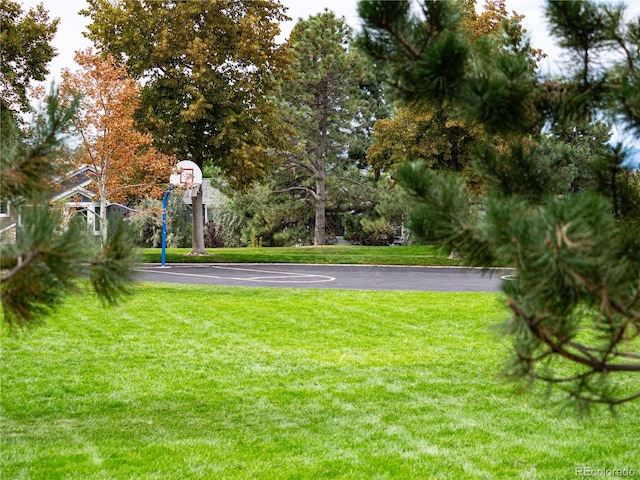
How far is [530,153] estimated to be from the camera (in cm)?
278

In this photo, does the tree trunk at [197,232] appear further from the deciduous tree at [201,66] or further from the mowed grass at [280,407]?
the mowed grass at [280,407]

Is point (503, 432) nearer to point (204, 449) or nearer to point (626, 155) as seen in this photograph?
point (204, 449)

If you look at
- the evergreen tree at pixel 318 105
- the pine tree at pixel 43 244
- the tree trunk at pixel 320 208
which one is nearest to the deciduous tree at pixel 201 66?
the evergreen tree at pixel 318 105

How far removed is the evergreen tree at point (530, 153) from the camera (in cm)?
213

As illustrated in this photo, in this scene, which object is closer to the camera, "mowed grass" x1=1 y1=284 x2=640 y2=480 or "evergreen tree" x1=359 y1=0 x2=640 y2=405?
"evergreen tree" x1=359 y1=0 x2=640 y2=405

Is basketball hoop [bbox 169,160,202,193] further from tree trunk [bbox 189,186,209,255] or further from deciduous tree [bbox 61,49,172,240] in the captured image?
tree trunk [bbox 189,186,209,255]

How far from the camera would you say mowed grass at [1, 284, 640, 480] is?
15.3 ft

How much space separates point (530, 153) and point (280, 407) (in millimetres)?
3873

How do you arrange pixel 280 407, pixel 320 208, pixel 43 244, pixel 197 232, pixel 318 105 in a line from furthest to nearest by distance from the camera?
pixel 320 208 < pixel 318 105 < pixel 197 232 < pixel 280 407 < pixel 43 244

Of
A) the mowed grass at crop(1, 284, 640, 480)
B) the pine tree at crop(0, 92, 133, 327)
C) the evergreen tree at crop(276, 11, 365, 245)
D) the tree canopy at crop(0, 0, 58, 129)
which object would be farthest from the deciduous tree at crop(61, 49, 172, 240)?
the pine tree at crop(0, 92, 133, 327)

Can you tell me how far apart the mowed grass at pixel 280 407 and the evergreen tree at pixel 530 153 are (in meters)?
0.23

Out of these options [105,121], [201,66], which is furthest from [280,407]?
[201,66]

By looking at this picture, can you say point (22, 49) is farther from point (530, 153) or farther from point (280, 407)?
point (530, 153)

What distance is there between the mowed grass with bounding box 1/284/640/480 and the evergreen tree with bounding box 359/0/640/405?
233 mm
